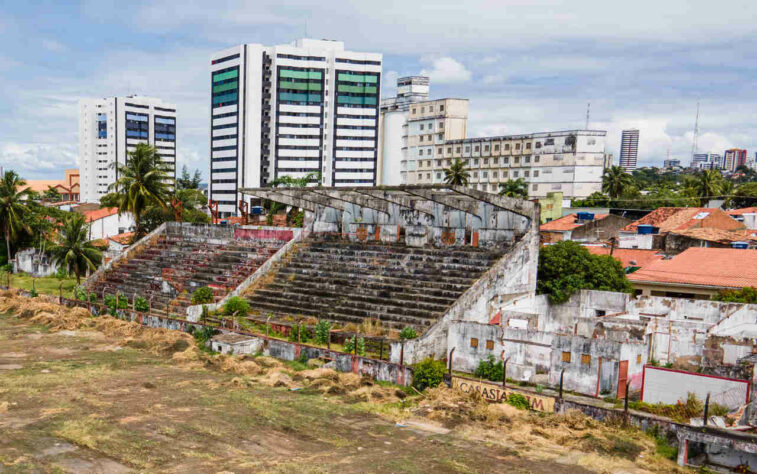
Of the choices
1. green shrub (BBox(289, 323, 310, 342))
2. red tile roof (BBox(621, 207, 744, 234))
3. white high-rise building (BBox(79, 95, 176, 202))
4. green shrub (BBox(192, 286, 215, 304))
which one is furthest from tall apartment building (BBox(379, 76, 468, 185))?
green shrub (BBox(289, 323, 310, 342))

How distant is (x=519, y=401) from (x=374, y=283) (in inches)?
427

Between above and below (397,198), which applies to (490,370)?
below

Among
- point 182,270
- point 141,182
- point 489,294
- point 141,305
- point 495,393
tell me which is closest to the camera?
point 495,393

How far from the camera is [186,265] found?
33.5 m

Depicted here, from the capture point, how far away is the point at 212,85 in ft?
326

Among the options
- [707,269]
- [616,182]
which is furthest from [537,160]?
[707,269]

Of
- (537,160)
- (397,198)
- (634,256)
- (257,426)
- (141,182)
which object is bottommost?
(257,426)

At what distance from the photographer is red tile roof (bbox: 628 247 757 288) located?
1095 inches

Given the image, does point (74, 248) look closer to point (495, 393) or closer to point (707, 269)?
point (495, 393)

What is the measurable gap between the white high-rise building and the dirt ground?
116456 mm

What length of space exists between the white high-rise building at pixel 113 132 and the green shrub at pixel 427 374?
395 feet

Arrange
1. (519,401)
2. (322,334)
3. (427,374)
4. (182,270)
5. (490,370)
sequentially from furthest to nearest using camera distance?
(182,270) < (322,334) < (490,370) < (427,374) < (519,401)

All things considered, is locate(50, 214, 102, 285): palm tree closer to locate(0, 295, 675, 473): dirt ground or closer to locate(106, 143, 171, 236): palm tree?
locate(106, 143, 171, 236): palm tree

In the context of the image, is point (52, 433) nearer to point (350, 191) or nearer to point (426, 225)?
point (350, 191)
